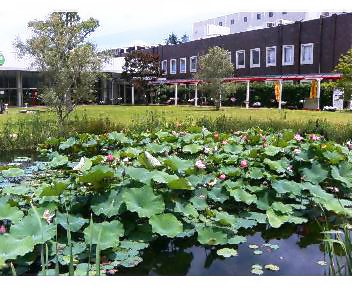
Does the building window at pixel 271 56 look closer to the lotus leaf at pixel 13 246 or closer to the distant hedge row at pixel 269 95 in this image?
the distant hedge row at pixel 269 95

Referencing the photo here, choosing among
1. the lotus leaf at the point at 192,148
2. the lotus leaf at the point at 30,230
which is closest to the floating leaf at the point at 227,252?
the lotus leaf at the point at 30,230

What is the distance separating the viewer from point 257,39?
102ft

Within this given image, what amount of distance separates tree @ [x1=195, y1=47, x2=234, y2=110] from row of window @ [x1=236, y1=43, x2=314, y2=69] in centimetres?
586

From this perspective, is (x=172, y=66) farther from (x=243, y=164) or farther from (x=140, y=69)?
(x=243, y=164)

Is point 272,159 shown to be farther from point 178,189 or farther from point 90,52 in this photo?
point 90,52

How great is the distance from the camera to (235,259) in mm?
3283

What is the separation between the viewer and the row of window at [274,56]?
91.2 ft

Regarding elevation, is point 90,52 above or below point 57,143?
above

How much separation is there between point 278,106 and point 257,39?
7.03 meters

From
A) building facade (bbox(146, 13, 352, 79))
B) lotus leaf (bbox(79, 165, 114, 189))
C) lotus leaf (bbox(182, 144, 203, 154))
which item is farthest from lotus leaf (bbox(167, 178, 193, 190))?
building facade (bbox(146, 13, 352, 79))

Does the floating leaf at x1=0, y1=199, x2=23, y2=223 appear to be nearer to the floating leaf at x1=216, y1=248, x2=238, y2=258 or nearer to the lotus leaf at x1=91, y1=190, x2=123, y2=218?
the lotus leaf at x1=91, y1=190, x2=123, y2=218

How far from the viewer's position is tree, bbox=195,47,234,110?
2436 cm

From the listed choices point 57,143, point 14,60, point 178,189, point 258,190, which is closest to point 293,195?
point 258,190

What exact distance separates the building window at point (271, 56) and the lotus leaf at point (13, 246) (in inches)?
1133
